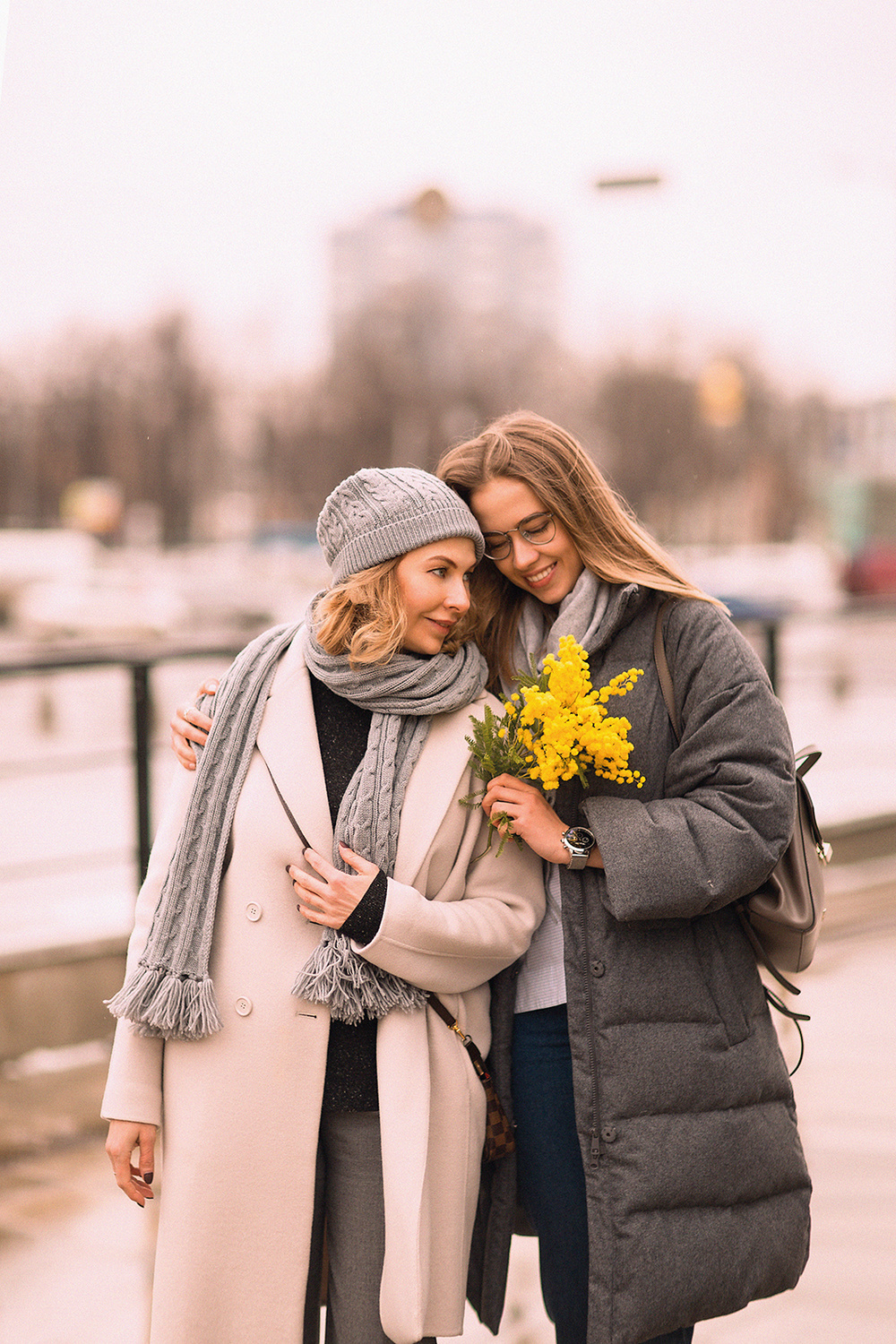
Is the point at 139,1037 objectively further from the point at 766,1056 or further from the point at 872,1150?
the point at 872,1150

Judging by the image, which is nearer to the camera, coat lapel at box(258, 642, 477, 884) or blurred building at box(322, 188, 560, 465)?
coat lapel at box(258, 642, 477, 884)

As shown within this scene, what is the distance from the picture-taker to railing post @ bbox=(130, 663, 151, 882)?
13.8ft

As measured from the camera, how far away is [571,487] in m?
2.23

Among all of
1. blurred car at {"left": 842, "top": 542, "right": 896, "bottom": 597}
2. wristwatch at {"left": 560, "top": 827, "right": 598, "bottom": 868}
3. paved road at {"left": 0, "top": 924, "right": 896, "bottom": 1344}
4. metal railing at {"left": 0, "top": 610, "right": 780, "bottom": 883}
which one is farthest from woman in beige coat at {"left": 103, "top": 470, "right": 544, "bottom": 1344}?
blurred car at {"left": 842, "top": 542, "right": 896, "bottom": 597}

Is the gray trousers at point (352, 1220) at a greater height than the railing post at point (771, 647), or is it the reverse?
the railing post at point (771, 647)

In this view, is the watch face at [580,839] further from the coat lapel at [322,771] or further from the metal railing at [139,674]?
the metal railing at [139,674]

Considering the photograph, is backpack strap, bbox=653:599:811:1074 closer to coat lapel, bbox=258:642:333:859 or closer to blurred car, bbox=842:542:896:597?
coat lapel, bbox=258:642:333:859

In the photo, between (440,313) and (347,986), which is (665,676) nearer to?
(347,986)

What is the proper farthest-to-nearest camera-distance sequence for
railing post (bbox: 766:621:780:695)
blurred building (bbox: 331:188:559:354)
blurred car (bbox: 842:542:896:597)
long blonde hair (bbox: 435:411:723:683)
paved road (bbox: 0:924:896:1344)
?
blurred building (bbox: 331:188:559:354) → blurred car (bbox: 842:542:896:597) → railing post (bbox: 766:621:780:695) → paved road (bbox: 0:924:896:1344) → long blonde hair (bbox: 435:411:723:683)

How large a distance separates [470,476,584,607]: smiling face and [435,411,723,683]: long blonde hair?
0.01 metres

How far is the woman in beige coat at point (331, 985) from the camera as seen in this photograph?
2070 millimetres

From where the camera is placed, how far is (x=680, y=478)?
39.0 metres

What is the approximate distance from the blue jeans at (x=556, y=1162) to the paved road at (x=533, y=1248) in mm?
874

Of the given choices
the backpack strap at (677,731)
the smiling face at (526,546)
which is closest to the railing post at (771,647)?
the backpack strap at (677,731)
